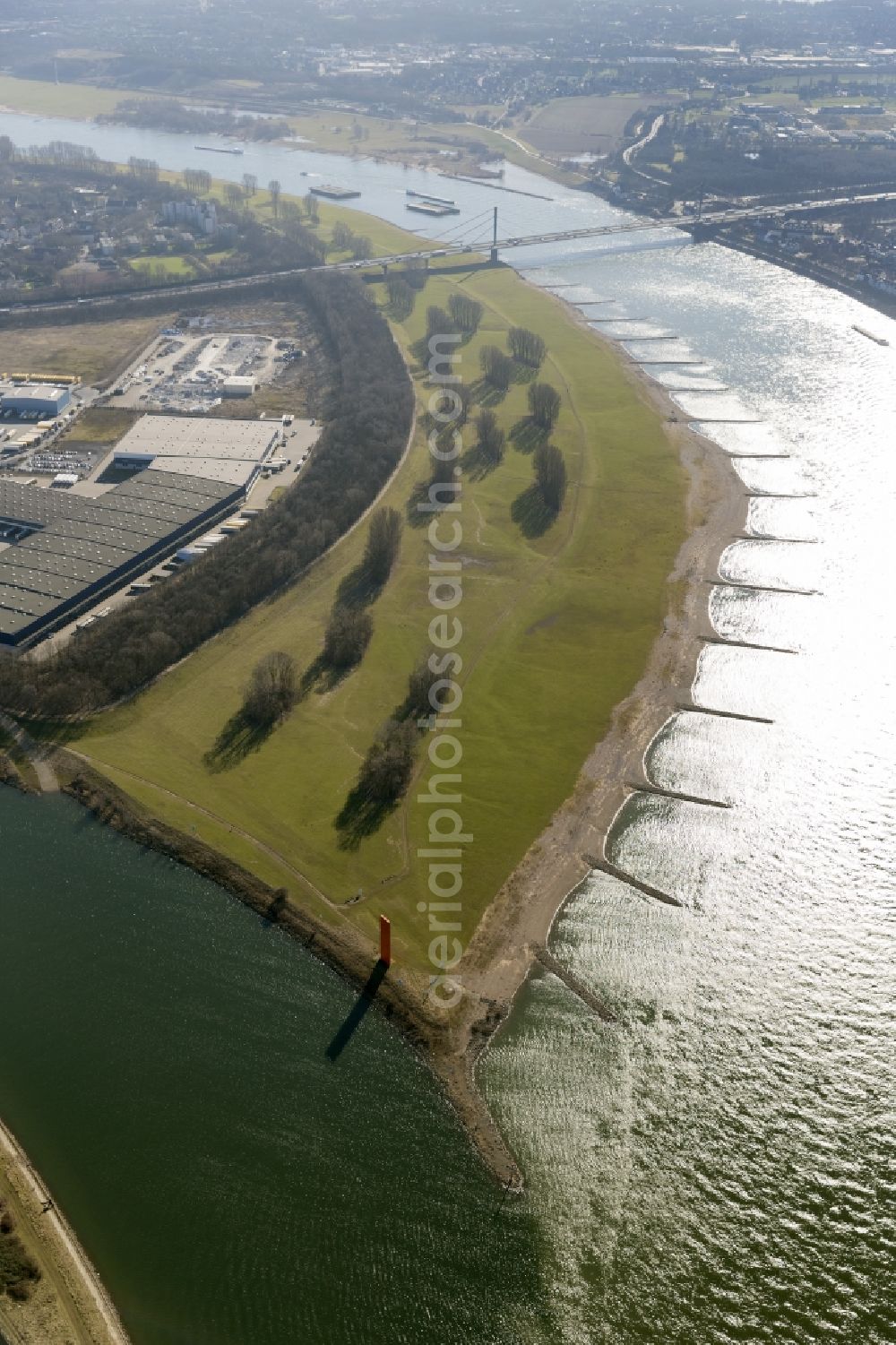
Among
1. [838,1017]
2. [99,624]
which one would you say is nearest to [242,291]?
→ [99,624]

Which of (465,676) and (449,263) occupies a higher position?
(449,263)

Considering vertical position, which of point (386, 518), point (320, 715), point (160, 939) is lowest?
point (160, 939)

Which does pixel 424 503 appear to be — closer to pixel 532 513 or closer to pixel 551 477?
pixel 532 513

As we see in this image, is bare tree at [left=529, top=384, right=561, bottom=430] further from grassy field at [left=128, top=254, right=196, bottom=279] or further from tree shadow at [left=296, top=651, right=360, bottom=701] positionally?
grassy field at [left=128, top=254, right=196, bottom=279]

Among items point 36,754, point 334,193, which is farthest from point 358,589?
point 334,193

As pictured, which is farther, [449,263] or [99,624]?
[449,263]

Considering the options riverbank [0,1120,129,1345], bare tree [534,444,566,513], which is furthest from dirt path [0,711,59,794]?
bare tree [534,444,566,513]

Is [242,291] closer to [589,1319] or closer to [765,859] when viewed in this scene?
[765,859]
